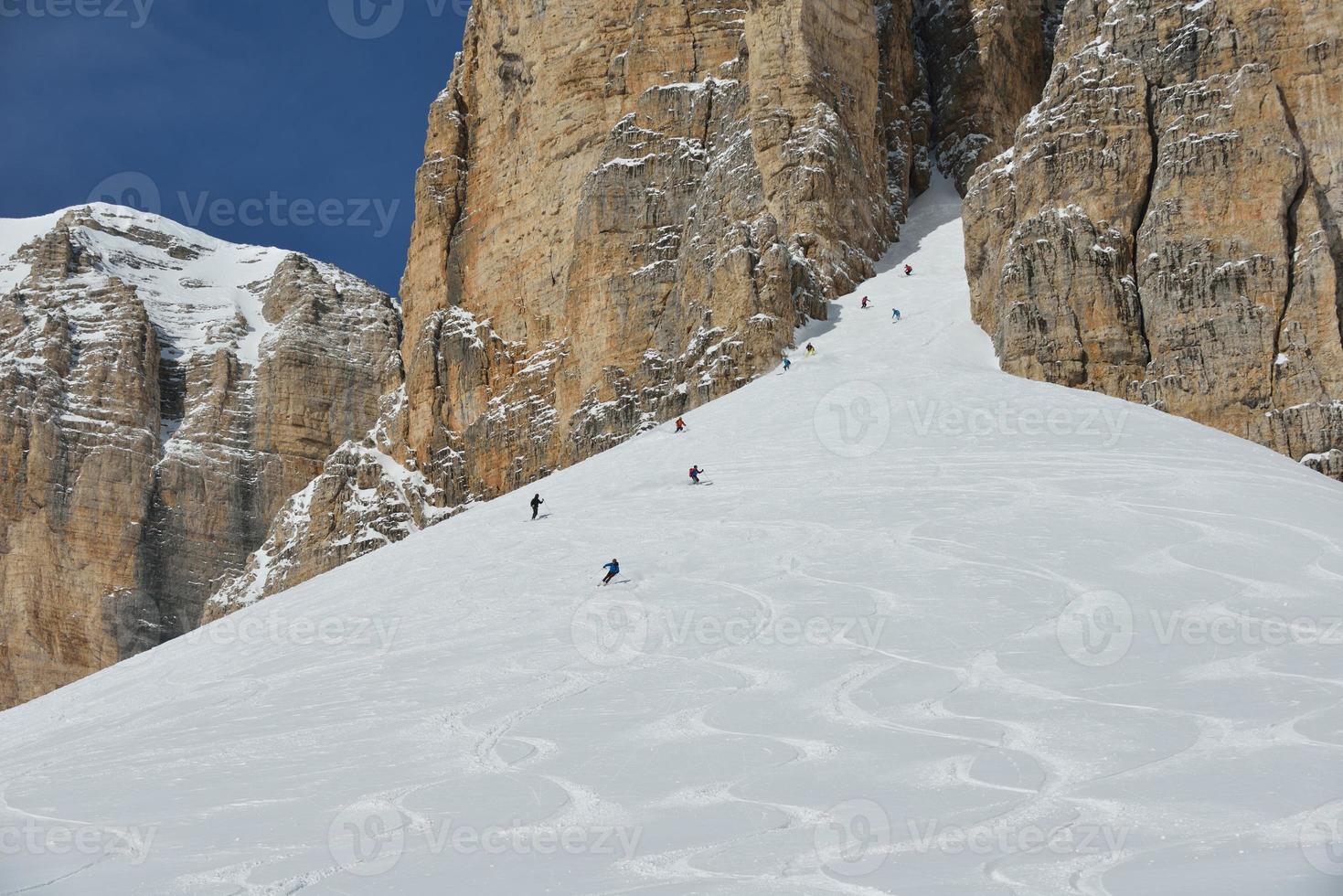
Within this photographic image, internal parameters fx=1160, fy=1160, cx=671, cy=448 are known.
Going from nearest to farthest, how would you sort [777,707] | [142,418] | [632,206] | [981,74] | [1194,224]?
[777,707]
[1194,224]
[632,206]
[981,74]
[142,418]

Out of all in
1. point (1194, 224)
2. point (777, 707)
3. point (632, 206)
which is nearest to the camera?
point (777, 707)

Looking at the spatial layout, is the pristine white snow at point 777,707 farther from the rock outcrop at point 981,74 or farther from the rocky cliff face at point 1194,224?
the rock outcrop at point 981,74

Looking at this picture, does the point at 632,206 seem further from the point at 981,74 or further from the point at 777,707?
the point at 777,707

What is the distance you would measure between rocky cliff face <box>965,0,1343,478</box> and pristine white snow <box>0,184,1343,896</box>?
24.7 ft

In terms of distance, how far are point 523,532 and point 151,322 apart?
207 ft

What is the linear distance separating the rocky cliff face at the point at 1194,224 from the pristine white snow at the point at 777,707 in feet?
24.7

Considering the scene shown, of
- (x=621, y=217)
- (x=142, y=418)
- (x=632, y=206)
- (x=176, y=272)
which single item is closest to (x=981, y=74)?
(x=632, y=206)

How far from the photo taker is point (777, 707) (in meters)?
11.3

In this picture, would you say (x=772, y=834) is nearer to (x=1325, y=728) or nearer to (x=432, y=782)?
(x=432, y=782)

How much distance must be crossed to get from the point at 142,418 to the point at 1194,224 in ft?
201

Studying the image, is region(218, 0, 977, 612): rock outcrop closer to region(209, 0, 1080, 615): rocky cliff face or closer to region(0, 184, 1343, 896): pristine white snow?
region(209, 0, 1080, 615): rocky cliff face

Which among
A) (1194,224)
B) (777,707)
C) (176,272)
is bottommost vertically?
(777,707)

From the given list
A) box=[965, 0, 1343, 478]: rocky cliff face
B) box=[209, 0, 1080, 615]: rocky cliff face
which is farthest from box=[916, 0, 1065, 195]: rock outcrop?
box=[965, 0, 1343, 478]: rocky cliff face

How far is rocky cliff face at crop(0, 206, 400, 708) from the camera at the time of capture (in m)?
65.9
